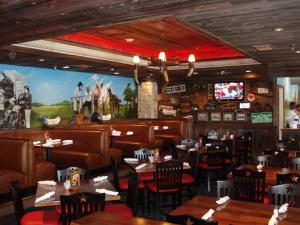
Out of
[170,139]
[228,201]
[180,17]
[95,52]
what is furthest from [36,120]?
[228,201]

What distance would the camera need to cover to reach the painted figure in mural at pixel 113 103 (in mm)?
11172

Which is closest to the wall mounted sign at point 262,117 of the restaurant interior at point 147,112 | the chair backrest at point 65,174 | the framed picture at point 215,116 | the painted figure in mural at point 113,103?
the restaurant interior at point 147,112

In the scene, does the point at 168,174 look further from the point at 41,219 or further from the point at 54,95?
the point at 54,95

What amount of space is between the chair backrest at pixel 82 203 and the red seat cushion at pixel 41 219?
1.82ft

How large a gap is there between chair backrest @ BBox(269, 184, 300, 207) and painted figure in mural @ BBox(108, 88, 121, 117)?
825 centimetres

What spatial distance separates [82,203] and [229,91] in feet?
29.8

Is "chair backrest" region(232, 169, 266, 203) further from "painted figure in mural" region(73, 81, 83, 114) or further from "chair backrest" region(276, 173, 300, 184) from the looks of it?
"painted figure in mural" region(73, 81, 83, 114)

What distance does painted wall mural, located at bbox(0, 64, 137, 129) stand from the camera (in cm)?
819

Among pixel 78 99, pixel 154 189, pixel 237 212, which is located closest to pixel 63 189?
pixel 154 189

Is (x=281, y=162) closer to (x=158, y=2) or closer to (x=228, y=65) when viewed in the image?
(x=158, y=2)

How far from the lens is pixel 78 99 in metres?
10.0

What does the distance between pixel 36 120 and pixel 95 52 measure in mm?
2646

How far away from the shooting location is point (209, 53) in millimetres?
10031

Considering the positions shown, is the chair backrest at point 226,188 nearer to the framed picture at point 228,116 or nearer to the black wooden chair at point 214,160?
the black wooden chair at point 214,160
